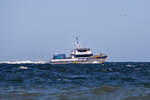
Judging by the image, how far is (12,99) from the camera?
17906 mm

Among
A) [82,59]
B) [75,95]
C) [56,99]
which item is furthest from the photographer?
[82,59]

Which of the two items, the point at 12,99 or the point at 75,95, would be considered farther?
the point at 75,95

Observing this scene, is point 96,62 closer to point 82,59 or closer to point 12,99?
point 82,59

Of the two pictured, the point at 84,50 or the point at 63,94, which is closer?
the point at 63,94

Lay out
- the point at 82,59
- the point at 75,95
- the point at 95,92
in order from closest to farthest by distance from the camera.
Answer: the point at 75,95 → the point at 95,92 → the point at 82,59

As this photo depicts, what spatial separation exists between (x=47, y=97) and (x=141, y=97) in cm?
491

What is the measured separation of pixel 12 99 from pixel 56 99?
2.24m

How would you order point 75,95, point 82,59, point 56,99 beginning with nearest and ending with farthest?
point 56,99 → point 75,95 → point 82,59

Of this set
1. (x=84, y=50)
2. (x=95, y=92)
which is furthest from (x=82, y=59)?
(x=95, y=92)

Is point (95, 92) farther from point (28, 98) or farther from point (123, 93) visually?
point (28, 98)

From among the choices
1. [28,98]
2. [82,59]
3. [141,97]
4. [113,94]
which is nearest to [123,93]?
[113,94]

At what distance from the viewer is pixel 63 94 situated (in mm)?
19594

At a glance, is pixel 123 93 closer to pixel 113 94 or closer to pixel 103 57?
pixel 113 94

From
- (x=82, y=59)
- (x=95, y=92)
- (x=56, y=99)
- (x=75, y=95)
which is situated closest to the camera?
(x=56, y=99)
